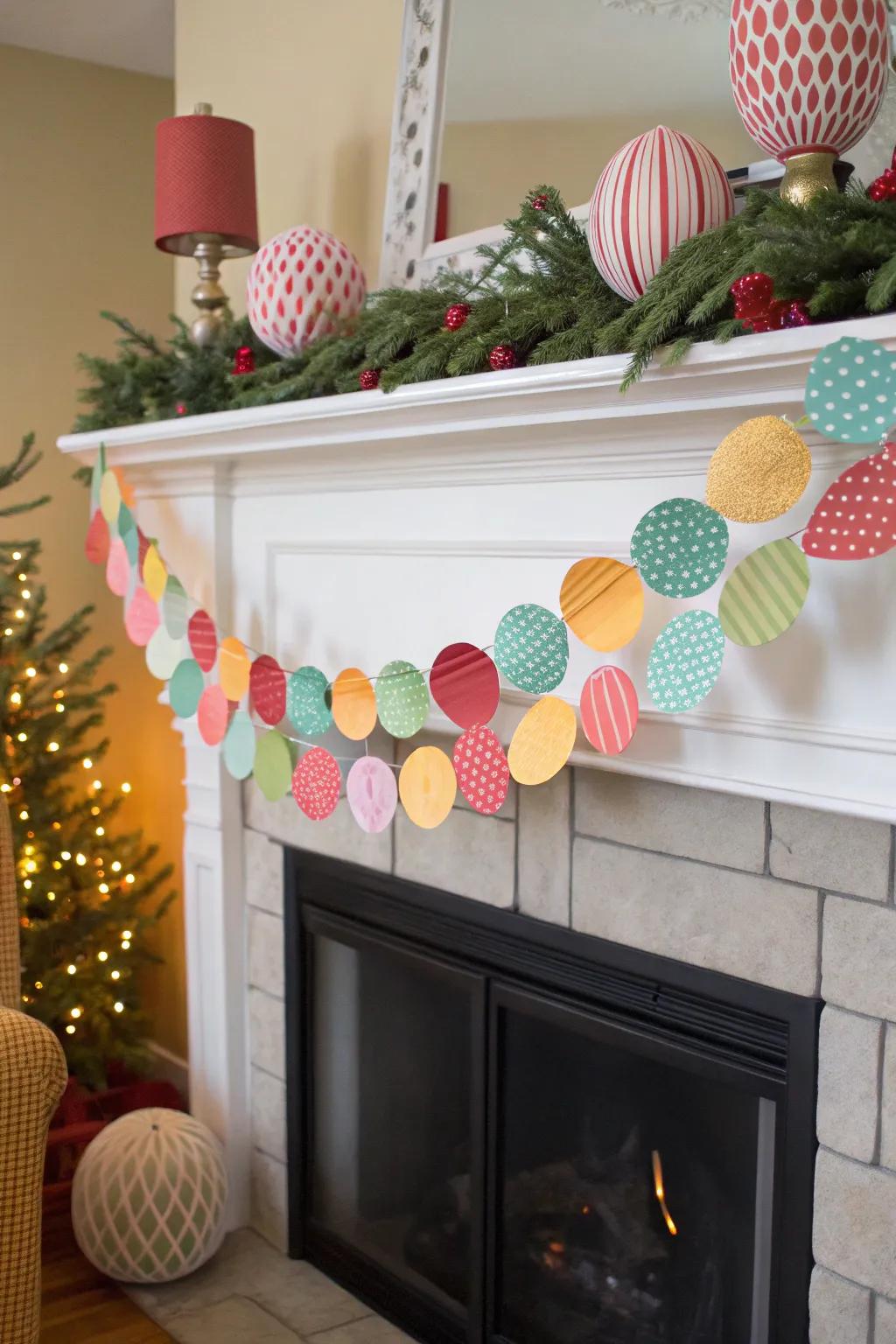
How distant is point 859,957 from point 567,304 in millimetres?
757

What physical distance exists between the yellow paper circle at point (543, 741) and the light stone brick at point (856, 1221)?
51cm

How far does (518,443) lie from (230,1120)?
1472 mm

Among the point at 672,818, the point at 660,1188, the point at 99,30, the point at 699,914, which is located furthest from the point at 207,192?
the point at 660,1188

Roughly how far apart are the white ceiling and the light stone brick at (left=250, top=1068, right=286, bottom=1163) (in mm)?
2160

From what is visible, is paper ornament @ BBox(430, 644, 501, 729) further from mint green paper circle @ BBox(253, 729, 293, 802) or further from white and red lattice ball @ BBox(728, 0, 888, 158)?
white and red lattice ball @ BBox(728, 0, 888, 158)

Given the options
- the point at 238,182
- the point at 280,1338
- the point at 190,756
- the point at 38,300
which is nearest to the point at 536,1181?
the point at 280,1338

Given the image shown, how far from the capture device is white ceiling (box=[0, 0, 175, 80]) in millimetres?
2643

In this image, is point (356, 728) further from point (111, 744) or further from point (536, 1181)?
point (111, 744)

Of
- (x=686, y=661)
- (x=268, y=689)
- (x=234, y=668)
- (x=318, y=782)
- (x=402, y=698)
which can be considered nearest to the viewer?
(x=686, y=661)

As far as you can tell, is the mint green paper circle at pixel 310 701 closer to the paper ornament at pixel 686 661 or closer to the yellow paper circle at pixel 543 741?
the yellow paper circle at pixel 543 741

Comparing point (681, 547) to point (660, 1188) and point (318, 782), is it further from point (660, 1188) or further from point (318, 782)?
point (660, 1188)

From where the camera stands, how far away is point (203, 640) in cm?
202

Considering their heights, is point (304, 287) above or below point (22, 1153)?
above

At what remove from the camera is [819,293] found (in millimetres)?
1094
